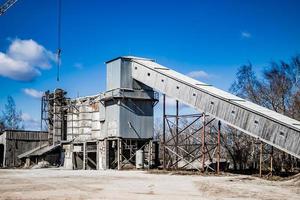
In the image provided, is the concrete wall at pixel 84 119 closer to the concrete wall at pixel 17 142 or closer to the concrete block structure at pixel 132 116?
the concrete block structure at pixel 132 116

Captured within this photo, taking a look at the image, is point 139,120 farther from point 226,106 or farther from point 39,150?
point 39,150

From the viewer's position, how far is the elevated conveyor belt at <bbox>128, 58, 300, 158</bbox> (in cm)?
2995

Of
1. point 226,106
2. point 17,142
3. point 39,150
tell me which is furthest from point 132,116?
point 17,142

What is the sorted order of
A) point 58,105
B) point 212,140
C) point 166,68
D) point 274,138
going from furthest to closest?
point 58,105 → point 212,140 → point 166,68 → point 274,138

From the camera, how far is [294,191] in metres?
22.8

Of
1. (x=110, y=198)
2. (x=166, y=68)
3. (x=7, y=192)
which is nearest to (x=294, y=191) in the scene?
(x=110, y=198)

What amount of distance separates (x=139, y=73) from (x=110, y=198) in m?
26.3

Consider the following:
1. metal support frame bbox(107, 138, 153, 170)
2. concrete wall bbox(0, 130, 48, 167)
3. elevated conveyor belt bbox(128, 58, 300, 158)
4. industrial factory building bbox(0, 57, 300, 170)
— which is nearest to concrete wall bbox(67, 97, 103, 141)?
industrial factory building bbox(0, 57, 300, 170)

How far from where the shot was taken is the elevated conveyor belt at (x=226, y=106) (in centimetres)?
2995

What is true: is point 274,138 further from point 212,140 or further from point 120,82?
Result: point 212,140

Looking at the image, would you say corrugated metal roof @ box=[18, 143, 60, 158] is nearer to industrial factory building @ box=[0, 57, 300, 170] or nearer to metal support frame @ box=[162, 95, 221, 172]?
industrial factory building @ box=[0, 57, 300, 170]

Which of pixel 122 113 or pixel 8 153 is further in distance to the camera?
pixel 8 153

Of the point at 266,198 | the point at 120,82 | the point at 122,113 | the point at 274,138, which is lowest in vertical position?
the point at 266,198

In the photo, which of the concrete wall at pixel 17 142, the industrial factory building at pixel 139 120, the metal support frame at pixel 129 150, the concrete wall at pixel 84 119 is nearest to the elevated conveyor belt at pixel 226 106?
the industrial factory building at pixel 139 120
